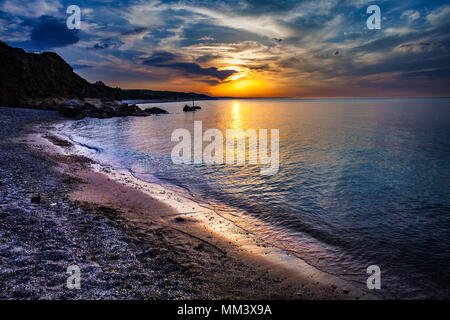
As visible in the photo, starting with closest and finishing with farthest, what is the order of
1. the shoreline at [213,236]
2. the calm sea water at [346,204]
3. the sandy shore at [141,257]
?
the sandy shore at [141,257]
the shoreline at [213,236]
the calm sea water at [346,204]

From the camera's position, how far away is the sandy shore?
4266mm

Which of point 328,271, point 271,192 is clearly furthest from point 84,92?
point 328,271

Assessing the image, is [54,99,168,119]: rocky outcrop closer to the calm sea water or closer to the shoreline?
the calm sea water

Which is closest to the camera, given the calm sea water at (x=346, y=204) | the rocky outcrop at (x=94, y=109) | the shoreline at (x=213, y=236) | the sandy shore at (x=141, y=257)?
the sandy shore at (x=141, y=257)

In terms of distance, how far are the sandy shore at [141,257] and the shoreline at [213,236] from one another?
0.03 meters

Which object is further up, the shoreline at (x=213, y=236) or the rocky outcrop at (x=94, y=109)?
the rocky outcrop at (x=94, y=109)

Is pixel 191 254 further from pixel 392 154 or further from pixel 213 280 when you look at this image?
pixel 392 154

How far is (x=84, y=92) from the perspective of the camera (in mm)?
76750

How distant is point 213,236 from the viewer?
7.38 m

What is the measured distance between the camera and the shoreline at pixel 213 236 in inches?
205

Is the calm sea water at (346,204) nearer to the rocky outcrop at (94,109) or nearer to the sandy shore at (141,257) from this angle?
the sandy shore at (141,257)

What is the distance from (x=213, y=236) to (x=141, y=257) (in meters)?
2.54

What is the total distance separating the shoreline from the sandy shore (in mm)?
30

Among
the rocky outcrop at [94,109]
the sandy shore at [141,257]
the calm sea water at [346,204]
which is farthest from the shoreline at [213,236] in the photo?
the rocky outcrop at [94,109]
